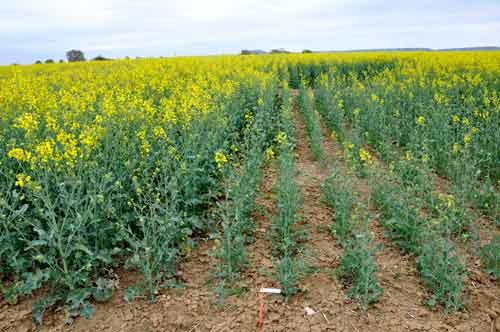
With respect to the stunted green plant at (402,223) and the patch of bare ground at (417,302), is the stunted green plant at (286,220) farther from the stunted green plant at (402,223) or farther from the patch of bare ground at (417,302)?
the stunted green plant at (402,223)

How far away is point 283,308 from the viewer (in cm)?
351

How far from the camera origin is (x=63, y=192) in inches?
148

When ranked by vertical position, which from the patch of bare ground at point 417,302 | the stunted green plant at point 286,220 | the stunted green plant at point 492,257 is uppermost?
the stunted green plant at point 286,220

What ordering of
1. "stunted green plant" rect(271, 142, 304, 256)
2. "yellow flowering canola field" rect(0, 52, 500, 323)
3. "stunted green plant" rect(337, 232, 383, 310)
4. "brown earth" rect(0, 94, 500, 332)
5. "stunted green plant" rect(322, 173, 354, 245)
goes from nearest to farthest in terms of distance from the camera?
"brown earth" rect(0, 94, 500, 332), "stunted green plant" rect(337, 232, 383, 310), "yellow flowering canola field" rect(0, 52, 500, 323), "stunted green plant" rect(271, 142, 304, 256), "stunted green plant" rect(322, 173, 354, 245)

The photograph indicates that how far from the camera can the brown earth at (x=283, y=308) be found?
3352 mm

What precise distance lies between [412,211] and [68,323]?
11.8 feet

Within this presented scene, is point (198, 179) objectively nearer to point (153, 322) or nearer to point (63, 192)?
point (63, 192)

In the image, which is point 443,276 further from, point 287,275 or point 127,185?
point 127,185

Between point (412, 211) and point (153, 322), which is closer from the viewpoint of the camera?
point (153, 322)

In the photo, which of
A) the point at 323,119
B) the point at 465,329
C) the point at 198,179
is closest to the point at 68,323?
the point at 198,179

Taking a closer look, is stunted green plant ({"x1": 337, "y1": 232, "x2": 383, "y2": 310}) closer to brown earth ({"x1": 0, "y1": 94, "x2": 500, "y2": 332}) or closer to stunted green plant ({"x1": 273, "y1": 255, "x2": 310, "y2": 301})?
brown earth ({"x1": 0, "y1": 94, "x2": 500, "y2": 332})

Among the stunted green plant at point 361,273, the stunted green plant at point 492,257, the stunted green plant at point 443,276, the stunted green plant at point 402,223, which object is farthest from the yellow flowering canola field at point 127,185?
the stunted green plant at point 361,273

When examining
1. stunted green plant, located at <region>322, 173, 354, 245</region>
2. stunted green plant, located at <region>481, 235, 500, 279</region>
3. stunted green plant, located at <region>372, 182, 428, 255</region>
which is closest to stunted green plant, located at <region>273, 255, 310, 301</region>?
stunted green plant, located at <region>322, 173, 354, 245</region>

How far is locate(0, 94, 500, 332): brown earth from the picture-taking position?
11.0ft
